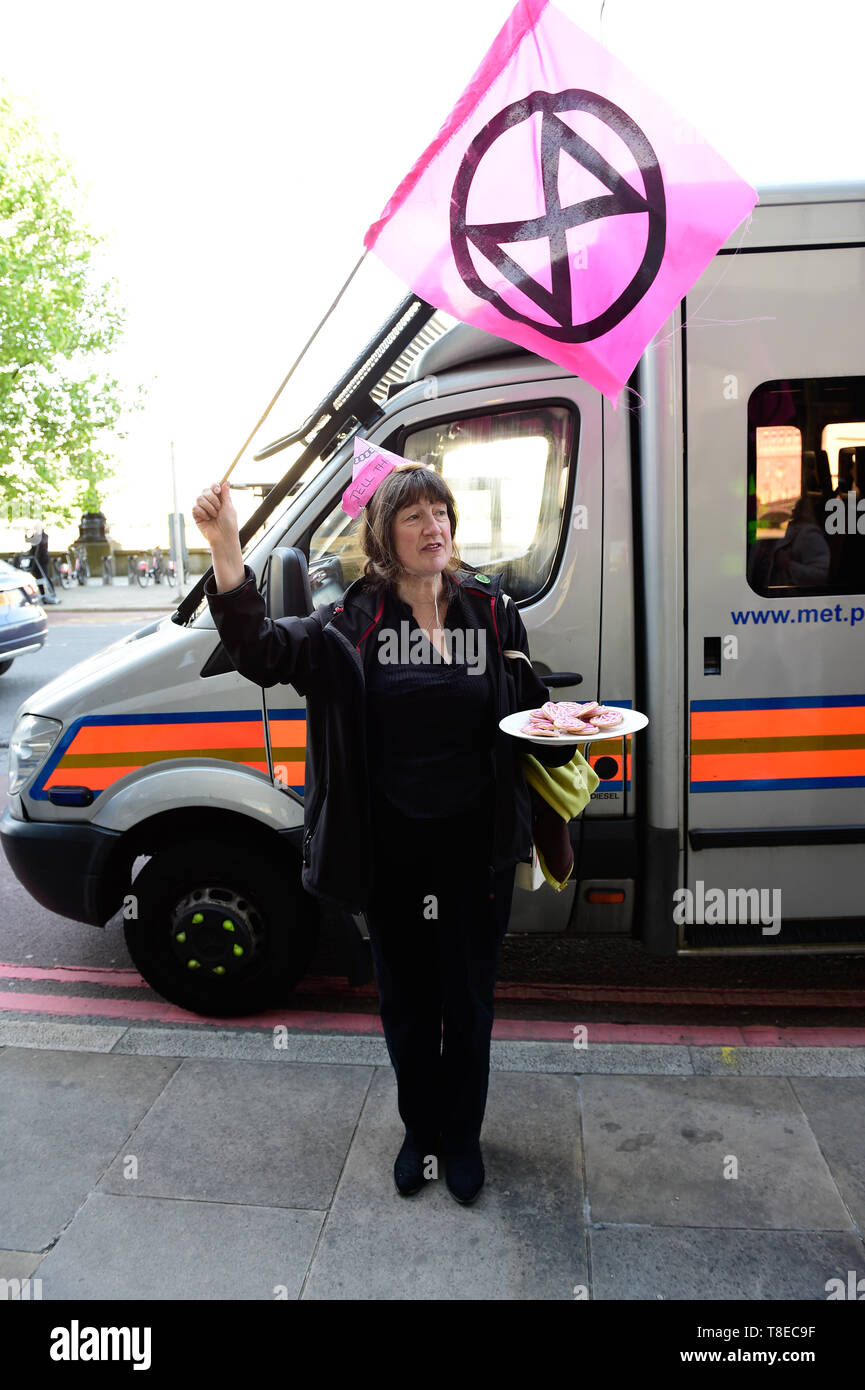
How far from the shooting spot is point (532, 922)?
12.2 feet

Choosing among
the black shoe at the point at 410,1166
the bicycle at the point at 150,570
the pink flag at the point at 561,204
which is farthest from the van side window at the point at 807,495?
the bicycle at the point at 150,570

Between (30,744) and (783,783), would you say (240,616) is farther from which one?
(783,783)

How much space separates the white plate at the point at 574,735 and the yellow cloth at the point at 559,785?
79 millimetres

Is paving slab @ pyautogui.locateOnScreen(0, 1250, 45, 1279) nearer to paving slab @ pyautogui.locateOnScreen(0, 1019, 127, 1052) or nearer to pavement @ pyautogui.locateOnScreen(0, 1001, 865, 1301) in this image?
pavement @ pyautogui.locateOnScreen(0, 1001, 865, 1301)

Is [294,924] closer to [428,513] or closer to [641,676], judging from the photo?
[641,676]

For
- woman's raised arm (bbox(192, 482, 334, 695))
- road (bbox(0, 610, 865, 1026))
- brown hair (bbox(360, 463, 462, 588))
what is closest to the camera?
woman's raised arm (bbox(192, 482, 334, 695))

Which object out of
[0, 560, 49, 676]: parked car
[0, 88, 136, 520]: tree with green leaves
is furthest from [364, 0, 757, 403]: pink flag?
[0, 88, 136, 520]: tree with green leaves

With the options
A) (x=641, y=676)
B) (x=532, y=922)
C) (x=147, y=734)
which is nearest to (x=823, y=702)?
(x=641, y=676)

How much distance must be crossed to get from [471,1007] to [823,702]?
1.72 metres

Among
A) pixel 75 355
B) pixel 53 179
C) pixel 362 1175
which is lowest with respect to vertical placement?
pixel 362 1175

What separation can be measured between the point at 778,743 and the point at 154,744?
Answer: 228 centimetres

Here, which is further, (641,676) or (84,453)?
(84,453)

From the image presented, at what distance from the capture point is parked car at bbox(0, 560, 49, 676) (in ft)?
35.1

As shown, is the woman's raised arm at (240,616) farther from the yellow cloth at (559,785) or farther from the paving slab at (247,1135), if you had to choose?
the paving slab at (247,1135)
